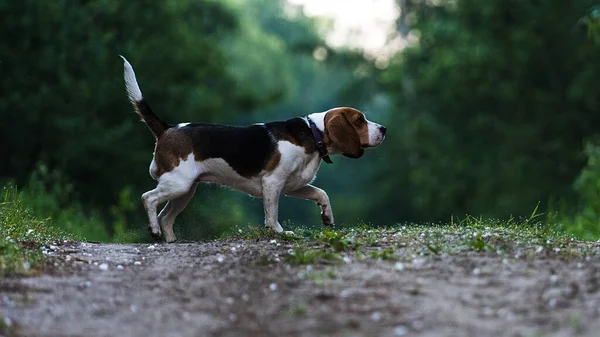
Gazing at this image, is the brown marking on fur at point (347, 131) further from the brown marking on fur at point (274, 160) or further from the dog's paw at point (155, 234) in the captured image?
the dog's paw at point (155, 234)

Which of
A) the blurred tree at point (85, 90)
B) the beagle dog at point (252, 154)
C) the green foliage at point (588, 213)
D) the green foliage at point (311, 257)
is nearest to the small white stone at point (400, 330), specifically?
the green foliage at point (311, 257)

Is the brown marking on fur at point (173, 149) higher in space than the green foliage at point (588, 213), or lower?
higher

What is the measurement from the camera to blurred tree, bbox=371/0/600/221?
28.9m

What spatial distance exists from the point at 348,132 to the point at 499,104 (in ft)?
77.5

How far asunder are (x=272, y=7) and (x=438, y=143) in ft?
192

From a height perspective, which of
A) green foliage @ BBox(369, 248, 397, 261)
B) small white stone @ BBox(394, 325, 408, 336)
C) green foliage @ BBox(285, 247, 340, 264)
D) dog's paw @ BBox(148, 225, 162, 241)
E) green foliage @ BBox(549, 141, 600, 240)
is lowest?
green foliage @ BBox(549, 141, 600, 240)

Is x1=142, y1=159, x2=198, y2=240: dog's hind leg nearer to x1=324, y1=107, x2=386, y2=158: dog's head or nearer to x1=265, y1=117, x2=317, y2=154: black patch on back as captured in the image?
x1=265, y1=117, x2=317, y2=154: black patch on back

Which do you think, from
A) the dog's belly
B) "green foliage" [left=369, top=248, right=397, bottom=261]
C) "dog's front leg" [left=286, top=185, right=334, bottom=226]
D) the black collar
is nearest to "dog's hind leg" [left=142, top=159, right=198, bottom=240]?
the dog's belly

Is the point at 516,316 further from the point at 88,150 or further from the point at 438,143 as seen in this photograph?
the point at 438,143

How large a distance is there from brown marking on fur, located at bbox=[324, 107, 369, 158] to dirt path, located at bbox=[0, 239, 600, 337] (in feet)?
9.73

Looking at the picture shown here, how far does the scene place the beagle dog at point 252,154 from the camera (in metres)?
10.5

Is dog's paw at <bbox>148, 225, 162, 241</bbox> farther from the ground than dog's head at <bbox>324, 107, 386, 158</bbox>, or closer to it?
closer to it

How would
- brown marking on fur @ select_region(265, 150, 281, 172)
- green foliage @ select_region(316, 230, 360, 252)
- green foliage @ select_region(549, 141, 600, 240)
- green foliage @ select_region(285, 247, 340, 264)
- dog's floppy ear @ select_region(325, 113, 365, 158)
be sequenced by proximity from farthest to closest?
green foliage @ select_region(549, 141, 600, 240), dog's floppy ear @ select_region(325, 113, 365, 158), brown marking on fur @ select_region(265, 150, 281, 172), green foliage @ select_region(316, 230, 360, 252), green foliage @ select_region(285, 247, 340, 264)

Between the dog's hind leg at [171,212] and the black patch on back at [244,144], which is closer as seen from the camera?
the black patch on back at [244,144]
